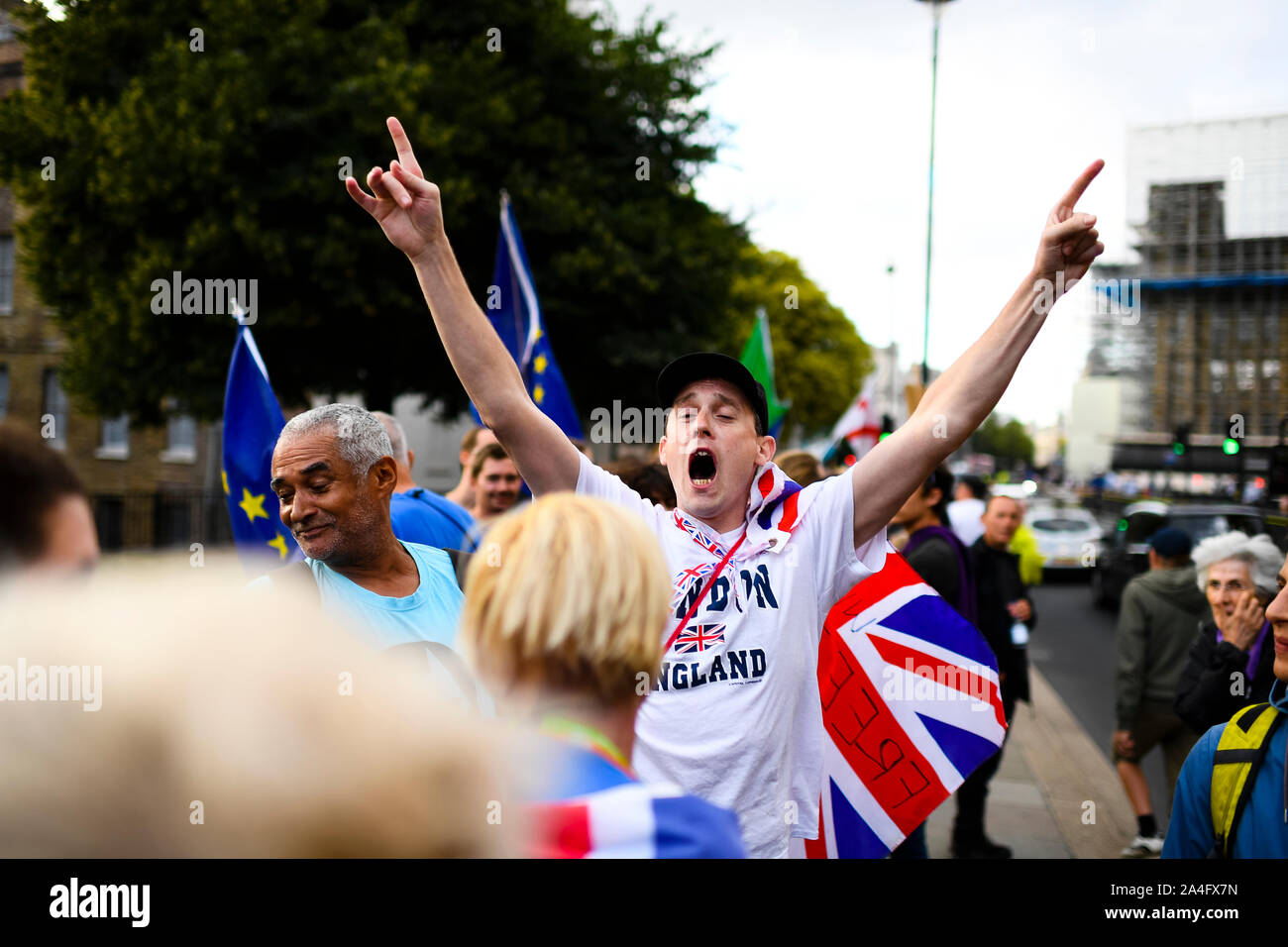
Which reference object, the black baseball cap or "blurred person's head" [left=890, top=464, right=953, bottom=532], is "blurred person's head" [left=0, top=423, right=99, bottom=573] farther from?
"blurred person's head" [left=890, top=464, right=953, bottom=532]

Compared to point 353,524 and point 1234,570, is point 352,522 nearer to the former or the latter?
point 353,524

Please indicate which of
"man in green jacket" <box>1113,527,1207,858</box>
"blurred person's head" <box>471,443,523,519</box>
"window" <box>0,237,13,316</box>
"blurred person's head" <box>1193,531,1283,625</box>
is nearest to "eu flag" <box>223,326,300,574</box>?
"blurred person's head" <box>471,443,523,519</box>

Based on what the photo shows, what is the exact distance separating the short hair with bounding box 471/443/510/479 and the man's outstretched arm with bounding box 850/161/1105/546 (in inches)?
107

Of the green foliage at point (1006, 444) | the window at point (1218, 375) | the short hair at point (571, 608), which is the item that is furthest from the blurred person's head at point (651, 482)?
the green foliage at point (1006, 444)

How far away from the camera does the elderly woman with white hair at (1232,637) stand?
310 cm

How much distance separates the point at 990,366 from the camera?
2.16 metres

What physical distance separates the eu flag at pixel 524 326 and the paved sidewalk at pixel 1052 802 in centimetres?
354

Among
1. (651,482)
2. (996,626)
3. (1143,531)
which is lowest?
(1143,531)

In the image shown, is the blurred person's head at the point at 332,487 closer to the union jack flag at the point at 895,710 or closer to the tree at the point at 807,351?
the union jack flag at the point at 895,710

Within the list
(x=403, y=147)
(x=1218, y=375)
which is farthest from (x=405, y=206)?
(x=1218, y=375)

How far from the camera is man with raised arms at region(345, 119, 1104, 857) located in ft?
6.94

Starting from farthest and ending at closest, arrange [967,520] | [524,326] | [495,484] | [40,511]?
[524,326]
[967,520]
[495,484]
[40,511]

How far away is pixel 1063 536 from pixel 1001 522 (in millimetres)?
16124

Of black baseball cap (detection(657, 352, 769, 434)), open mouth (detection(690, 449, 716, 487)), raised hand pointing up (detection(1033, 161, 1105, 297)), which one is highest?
raised hand pointing up (detection(1033, 161, 1105, 297))
